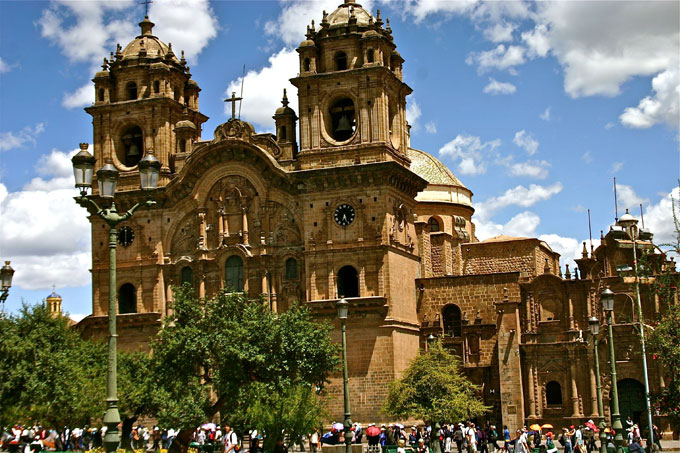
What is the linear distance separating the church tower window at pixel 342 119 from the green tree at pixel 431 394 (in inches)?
506

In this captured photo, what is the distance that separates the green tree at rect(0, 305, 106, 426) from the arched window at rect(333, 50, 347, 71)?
785 inches

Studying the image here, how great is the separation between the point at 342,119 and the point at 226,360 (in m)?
17.5

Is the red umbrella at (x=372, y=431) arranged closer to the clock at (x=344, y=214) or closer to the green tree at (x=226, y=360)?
the green tree at (x=226, y=360)

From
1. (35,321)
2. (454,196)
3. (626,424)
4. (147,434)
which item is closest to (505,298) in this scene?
(626,424)

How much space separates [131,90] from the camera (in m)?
56.3

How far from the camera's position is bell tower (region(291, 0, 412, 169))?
1965 inches

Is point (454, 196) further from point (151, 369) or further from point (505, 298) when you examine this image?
point (151, 369)

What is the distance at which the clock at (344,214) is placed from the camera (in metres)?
49.5

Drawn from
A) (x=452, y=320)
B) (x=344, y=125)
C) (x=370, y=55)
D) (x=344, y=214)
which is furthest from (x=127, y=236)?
(x=452, y=320)

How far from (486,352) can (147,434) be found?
1785 centimetres

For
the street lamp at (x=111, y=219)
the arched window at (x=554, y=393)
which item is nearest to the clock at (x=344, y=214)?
the arched window at (x=554, y=393)

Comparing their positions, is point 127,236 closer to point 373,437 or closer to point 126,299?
point 126,299

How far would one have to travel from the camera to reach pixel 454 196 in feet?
215

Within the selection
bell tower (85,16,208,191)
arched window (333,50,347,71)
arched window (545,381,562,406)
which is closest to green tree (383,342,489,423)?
arched window (545,381,562,406)
